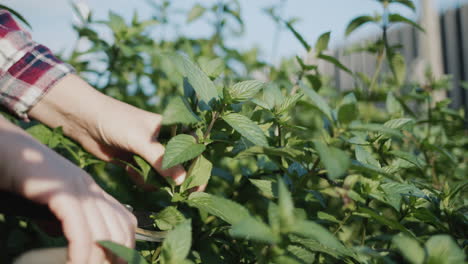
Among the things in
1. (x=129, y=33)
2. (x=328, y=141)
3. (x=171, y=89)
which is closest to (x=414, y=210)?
(x=328, y=141)

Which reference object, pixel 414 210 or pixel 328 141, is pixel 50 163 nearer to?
pixel 328 141

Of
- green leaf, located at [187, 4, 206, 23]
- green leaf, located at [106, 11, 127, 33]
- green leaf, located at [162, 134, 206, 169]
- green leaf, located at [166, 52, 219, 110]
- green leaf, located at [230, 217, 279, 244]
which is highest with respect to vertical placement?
green leaf, located at [187, 4, 206, 23]

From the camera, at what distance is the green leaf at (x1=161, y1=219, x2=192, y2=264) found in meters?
0.67

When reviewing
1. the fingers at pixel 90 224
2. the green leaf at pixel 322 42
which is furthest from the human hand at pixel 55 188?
the green leaf at pixel 322 42

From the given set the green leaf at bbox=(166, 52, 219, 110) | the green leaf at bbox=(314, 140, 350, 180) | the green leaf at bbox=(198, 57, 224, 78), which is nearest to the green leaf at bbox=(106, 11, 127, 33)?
the green leaf at bbox=(198, 57, 224, 78)

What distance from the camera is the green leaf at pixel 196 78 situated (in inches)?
33.4

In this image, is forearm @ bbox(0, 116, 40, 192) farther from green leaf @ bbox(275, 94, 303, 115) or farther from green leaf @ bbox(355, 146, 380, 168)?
green leaf @ bbox(355, 146, 380, 168)

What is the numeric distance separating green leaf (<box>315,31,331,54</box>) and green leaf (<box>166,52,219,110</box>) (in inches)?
24.2

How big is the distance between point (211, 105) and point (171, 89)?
156 cm

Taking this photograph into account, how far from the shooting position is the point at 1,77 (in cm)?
123

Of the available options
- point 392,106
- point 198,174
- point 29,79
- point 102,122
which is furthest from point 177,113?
point 392,106

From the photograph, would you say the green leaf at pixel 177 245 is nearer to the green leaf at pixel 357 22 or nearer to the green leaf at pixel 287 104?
the green leaf at pixel 287 104

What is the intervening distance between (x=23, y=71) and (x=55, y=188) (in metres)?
0.72

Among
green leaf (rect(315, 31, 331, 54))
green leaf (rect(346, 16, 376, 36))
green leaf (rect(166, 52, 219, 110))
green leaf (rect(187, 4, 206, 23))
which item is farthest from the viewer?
green leaf (rect(187, 4, 206, 23))
